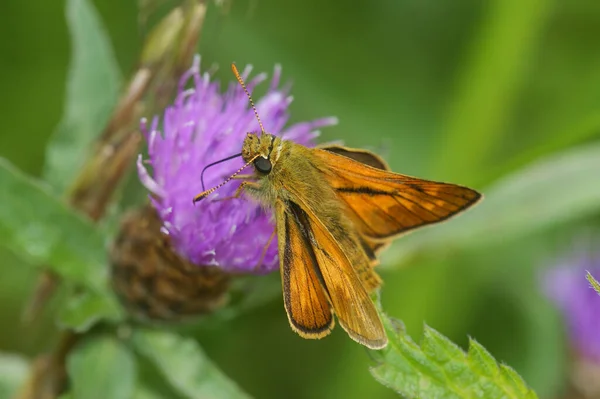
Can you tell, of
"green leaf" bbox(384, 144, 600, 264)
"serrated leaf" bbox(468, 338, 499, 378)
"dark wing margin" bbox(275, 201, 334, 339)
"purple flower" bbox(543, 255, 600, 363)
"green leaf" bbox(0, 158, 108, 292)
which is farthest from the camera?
"purple flower" bbox(543, 255, 600, 363)

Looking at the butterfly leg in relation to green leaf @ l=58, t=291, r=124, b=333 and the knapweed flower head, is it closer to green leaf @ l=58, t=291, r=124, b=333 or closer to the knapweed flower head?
the knapweed flower head

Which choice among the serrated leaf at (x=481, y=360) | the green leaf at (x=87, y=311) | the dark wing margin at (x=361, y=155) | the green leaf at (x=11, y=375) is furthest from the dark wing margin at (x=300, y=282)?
the green leaf at (x=11, y=375)

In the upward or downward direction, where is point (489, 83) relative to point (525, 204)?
upward

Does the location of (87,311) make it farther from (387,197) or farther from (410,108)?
(410,108)

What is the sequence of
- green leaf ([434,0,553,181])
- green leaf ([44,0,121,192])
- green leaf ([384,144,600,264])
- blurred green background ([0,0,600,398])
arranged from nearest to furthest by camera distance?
green leaf ([44,0,121,192]), green leaf ([384,144,600,264]), blurred green background ([0,0,600,398]), green leaf ([434,0,553,181])

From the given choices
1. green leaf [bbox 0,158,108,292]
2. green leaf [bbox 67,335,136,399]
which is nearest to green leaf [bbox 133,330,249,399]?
green leaf [bbox 67,335,136,399]

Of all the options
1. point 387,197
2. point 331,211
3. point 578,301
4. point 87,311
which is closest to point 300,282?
point 331,211
